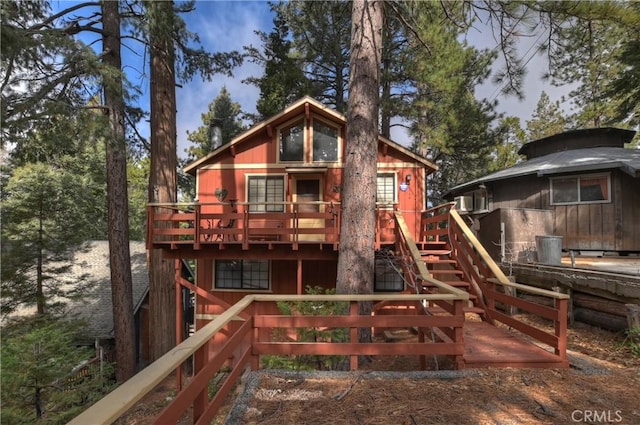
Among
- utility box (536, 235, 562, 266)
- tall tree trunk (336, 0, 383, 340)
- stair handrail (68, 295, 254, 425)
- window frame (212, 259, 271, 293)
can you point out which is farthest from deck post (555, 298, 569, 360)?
window frame (212, 259, 271, 293)

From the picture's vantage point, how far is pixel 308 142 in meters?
9.65

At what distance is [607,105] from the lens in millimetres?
17875

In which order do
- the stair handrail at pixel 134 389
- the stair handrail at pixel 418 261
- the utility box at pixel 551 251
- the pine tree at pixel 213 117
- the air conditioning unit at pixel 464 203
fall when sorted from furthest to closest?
1. the pine tree at pixel 213 117
2. the air conditioning unit at pixel 464 203
3. the utility box at pixel 551 251
4. the stair handrail at pixel 418 261
5. the stair handrail at pixel 134 389

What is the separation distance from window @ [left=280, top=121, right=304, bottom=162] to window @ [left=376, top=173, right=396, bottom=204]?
2413mm

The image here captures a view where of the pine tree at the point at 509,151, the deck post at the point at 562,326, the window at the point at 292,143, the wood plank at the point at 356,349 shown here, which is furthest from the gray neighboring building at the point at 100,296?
the pine tree at the point at 509,151

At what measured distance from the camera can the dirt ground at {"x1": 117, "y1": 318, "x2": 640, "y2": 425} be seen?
272 cm

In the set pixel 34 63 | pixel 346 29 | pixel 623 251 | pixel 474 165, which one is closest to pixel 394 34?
pixel 346 29

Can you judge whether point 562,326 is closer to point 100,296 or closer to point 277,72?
point 277,72

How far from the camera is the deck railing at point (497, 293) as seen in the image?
12.4 feet

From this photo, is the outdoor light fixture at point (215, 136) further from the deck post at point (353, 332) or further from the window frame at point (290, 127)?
the deck post at point (353, 332)

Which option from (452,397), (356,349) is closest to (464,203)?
(356,349)

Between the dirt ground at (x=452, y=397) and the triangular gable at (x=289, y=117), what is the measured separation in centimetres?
637

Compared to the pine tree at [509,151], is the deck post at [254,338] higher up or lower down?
lower down

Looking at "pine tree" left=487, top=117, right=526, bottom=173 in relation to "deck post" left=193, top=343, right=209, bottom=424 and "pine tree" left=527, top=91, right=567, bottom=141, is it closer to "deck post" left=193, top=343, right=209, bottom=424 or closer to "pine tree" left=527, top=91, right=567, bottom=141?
"pine tree" left=527, top=91, right=567, bottom=141
